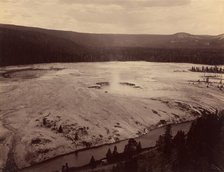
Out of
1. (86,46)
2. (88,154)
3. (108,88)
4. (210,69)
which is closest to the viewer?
(88,154)

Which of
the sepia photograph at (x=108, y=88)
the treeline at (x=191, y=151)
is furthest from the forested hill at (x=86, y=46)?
the treeline at (x=191, y=151)

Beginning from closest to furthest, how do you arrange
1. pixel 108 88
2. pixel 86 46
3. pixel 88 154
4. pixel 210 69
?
pixel 88 154 < pixel 108 88 < pixel 86 46 < pixel 210 69

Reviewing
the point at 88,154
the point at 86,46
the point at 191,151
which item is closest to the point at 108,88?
the point at 86,46

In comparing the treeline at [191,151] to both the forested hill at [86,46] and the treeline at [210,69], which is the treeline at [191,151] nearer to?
the treeline at [210,69]

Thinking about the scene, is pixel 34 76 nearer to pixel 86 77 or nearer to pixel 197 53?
pixel 86 77

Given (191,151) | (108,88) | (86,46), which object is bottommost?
(191,151)

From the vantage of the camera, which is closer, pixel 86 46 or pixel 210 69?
pixel 86 46

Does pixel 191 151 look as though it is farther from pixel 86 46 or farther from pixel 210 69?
pixel 86 46

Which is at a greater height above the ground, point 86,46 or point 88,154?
point 86,46
